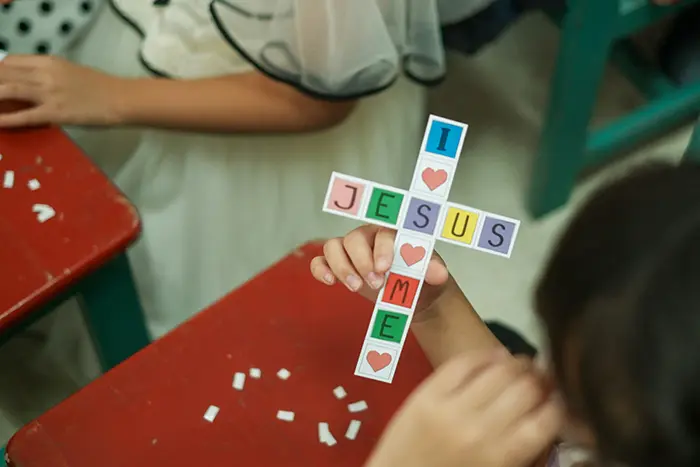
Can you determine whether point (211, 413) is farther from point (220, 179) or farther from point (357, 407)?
point (220, 179)

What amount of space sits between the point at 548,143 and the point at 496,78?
0.33 meters

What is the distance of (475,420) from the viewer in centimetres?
53

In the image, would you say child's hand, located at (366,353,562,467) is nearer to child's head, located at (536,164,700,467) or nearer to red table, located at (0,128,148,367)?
child's head, located at (536,164,700,467)

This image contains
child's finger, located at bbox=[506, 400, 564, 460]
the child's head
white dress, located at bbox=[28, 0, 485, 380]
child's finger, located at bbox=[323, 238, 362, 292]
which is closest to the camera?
the child's head

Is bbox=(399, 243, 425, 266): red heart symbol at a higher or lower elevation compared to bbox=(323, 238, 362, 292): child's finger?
higher

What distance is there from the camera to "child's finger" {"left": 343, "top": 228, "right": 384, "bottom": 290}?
0.61 meters

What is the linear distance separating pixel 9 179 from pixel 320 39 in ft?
1.05

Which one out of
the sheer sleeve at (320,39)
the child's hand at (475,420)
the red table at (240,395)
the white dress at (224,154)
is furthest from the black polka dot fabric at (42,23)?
the child's hand at (475,420)

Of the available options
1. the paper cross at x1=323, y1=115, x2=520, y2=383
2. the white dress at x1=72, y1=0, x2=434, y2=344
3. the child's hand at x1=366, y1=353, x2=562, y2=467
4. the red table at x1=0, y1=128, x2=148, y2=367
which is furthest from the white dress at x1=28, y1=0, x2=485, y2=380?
the child's hand at x1=366, y1=353, x2=562, y2=467

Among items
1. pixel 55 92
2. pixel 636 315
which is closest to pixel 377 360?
pixel 636 315

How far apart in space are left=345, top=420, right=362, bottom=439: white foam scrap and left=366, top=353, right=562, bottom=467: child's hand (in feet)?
0.32

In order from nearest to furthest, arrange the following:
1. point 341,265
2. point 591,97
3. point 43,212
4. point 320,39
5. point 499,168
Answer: point 341,265
point 43,212
point 320,39
point 591,97
point 499,168

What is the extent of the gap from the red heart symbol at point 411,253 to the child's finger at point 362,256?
0.07ft

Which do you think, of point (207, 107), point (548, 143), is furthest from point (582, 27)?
point (207, 107)
